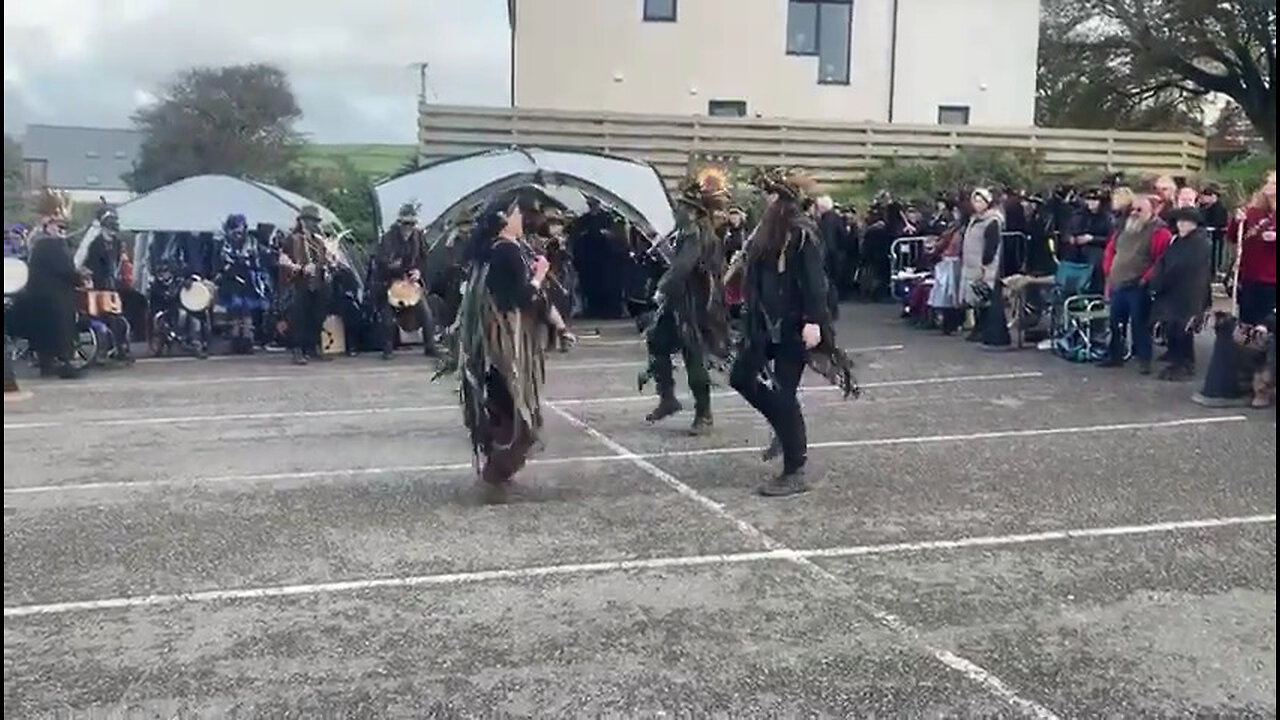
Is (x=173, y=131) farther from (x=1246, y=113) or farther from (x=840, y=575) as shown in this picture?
(x=1246, y=113)

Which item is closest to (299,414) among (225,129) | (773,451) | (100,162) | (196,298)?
(773,451)

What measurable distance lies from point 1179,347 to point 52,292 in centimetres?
1097

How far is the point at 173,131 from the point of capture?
22.9 meters

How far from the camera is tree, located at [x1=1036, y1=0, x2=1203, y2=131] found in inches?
1332

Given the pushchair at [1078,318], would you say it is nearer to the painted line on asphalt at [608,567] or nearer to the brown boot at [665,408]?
the brown boot at [665,408]

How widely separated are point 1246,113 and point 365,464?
30887mm

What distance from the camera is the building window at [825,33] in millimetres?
28547

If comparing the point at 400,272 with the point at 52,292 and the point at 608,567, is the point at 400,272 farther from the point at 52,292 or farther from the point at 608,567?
the point at 608,567

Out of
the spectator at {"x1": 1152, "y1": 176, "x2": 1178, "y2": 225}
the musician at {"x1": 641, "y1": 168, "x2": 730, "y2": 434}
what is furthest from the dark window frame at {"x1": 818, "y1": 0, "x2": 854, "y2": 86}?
the musician at {"x1": 641, "y1": 168, "x2": 730, "y2": 434}

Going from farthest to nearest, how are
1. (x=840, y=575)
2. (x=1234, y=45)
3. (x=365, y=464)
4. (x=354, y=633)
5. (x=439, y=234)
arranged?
1. (x=1234, y=45)
2. (x=439, y=234)
3. (x=365, y=464)
4. (x=840, y=575)
5. (x=354, y=633)

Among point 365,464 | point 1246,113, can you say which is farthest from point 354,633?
point 1246,113

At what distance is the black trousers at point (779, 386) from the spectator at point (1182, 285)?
5.50m

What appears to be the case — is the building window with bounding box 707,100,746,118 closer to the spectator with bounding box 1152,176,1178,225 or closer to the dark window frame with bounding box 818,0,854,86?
the dark window frame with bounding box 818,0,854,86

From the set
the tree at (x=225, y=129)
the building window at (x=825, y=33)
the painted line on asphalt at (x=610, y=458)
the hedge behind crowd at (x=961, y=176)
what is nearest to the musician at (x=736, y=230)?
the painted line on asphalt at (x=610, y=458)
